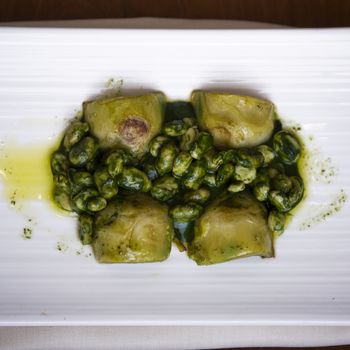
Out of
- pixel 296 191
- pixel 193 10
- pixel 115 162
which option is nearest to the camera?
pixel 115 162

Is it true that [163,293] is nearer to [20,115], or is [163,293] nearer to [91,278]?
[91,278]

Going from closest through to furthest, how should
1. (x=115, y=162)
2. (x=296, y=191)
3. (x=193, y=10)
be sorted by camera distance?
(x=115, y=162)
(x=296, y=191)
(x=193, y=10)

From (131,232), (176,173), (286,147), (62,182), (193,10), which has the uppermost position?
(193,10)

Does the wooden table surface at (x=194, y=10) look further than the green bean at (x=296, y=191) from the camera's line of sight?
Yes

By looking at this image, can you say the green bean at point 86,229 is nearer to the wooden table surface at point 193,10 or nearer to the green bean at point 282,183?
the green bean at point 282,183

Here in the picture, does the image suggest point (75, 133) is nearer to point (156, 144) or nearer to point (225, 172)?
point (156, 144)

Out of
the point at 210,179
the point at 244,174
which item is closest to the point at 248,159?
the point at 244,174

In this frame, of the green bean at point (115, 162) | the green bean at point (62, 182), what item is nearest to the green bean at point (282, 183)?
the green bean at point (115, 162)
